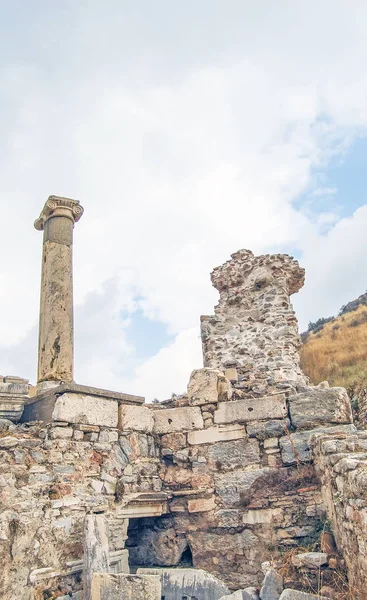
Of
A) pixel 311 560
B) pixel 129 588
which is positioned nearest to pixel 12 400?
pixel 129 588

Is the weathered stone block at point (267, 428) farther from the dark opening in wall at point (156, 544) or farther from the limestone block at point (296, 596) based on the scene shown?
the limestone block at point (296, 596)

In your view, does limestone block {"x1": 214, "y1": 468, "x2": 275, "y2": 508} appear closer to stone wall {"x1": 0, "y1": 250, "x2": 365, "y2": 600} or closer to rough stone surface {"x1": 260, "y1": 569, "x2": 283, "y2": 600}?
stone wall {"x1": 0, "y1": 250, "x2": 365, "y2": 600}

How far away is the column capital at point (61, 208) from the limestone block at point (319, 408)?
431 cm

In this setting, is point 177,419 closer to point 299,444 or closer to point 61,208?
point 299,444

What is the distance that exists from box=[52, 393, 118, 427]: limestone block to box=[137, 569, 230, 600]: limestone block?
1789mm

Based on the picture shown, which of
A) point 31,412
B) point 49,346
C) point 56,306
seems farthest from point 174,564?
point 56,306

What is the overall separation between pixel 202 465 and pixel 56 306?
9.60 ft

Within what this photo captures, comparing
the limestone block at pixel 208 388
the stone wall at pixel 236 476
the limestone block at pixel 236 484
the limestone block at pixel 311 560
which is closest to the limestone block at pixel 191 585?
the stone wall at pixel 236 476

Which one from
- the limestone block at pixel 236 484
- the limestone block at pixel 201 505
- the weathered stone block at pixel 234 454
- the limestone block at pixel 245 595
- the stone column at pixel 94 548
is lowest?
the limestone block at pixel 245 595

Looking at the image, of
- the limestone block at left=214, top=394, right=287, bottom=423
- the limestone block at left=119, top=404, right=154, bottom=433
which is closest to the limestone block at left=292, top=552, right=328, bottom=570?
the limestone block at left=214, top=394, right=287, bottom=423

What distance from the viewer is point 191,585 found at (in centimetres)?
528

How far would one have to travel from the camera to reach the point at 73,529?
5117 mm

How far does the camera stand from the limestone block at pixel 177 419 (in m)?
6.43

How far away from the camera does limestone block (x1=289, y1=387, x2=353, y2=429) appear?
5.94 meters
